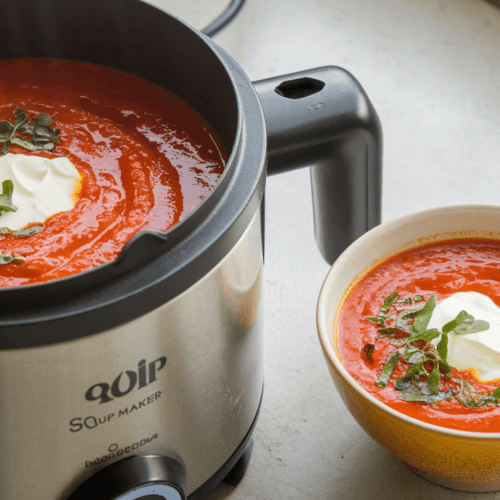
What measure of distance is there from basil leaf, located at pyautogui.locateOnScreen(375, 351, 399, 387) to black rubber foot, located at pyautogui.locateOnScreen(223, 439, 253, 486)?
242 millimetres

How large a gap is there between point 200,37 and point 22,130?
0.26 metres

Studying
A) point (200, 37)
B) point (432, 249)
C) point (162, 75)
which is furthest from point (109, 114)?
point (432, 249)

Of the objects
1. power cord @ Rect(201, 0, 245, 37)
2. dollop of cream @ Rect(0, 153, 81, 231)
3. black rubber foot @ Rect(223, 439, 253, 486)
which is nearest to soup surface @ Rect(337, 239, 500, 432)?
black rubber foot @ Rect(223, 439, 253, 486)

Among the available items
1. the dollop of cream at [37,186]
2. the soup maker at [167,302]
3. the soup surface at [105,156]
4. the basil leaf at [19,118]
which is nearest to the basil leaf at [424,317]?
the soup maker at [167,302]

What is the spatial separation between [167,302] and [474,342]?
0.37 metres

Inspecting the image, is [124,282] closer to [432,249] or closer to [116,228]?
[116,228]

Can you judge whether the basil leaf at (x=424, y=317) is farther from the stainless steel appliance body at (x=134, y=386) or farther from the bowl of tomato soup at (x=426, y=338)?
the stainless steel appliance body at (x=134, y=386)

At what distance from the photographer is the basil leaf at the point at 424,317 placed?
0.81 meters

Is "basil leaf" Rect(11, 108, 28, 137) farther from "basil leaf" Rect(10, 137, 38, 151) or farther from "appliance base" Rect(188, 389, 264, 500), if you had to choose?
"appliance base" Rect(188, 389, 264, 500)

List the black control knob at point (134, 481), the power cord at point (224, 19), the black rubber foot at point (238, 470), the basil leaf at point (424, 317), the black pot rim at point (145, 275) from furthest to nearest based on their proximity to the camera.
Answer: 1. the power cord at point (224, 19)
2. the black rubber foot at point (238, 470)
3. the basil leaf at point (424, 317)
4. the black control knob at point (134, 481)
5. the black pot rim at point (145, 275)

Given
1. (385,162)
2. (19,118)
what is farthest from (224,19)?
(19,118)

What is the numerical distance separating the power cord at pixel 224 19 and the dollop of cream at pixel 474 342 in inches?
35.1

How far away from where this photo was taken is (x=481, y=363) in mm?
789

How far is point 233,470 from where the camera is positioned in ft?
3.05
